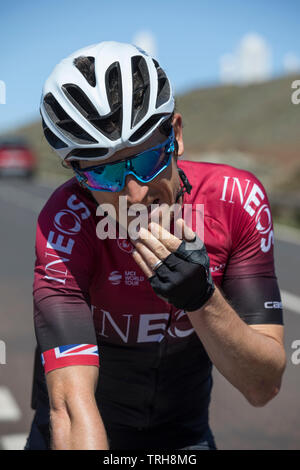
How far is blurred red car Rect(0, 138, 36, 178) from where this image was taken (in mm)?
33781

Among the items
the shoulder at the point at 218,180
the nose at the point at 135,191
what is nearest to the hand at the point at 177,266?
the nose at the point at 135,191

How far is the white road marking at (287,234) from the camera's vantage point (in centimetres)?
1494

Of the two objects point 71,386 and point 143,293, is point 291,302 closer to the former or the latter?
point 143,293

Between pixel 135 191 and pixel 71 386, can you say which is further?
pixel 135 191

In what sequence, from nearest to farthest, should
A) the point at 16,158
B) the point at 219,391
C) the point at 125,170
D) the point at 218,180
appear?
the point at 125,170 → the point at 218,180 → the point at 219,391 → the point at 16,158

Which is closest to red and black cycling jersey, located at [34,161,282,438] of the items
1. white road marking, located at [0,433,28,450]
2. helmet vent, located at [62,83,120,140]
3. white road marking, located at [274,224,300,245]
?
helmet vent, located at [62,83,120,140]

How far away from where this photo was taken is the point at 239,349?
8.02 feet

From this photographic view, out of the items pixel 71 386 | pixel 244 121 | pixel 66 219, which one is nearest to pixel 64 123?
pixel 66 219

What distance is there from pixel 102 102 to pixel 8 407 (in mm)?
3774

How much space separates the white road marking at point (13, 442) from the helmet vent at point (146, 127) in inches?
119

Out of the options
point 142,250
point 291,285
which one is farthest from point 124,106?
point 291,285

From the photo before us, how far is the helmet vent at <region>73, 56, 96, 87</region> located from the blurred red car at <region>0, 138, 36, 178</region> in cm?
3165
